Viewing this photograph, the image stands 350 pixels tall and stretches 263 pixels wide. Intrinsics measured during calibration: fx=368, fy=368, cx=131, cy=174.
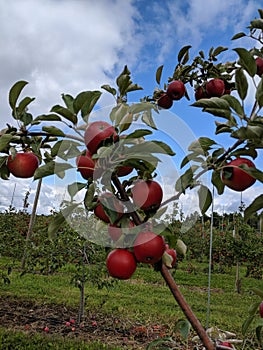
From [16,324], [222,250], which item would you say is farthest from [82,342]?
[222,250]

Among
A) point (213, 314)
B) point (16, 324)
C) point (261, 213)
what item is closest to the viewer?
point (261, 213)

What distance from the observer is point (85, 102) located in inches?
27.6

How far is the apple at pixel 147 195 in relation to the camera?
2.14 ft

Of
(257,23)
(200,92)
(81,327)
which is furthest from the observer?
(81,327)

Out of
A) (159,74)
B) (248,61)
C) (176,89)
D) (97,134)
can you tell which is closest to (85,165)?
(97,134)

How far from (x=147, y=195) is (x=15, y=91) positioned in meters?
0.41

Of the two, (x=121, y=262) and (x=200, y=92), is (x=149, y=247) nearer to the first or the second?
(x=121, y=262)

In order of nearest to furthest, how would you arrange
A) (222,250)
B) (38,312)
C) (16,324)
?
1. (16,324)
2. (38,312)
3. (222,250)

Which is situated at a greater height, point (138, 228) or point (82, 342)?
point (138, 228)

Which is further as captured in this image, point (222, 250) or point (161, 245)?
point (222, 250)

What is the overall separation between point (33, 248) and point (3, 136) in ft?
12.1

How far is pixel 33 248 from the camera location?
4.20 metres

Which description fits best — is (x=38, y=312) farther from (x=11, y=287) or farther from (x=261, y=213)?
(x=261, y=213)

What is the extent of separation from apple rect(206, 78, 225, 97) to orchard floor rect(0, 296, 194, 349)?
2599 mm
